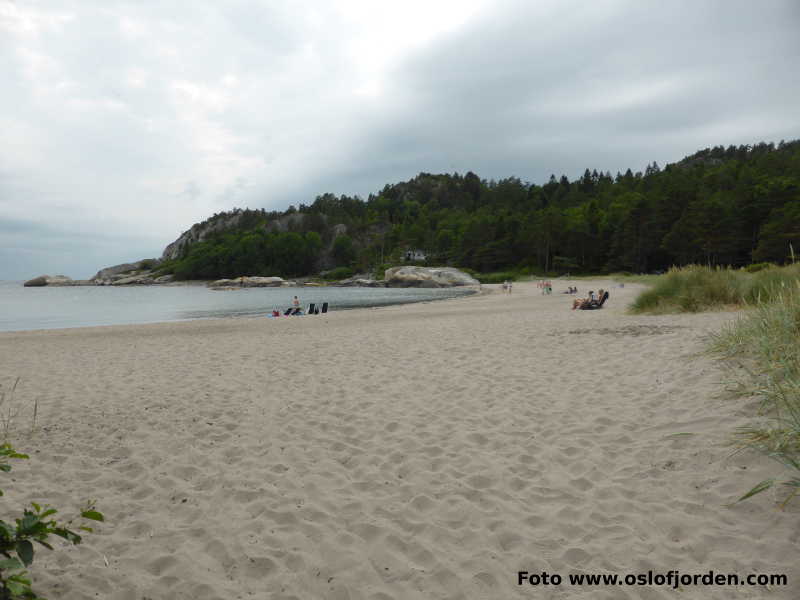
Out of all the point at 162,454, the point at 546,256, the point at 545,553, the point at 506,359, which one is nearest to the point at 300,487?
the point at 162,454

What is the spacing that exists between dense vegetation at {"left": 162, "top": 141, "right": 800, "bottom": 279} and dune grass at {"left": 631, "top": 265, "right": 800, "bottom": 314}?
118 feet

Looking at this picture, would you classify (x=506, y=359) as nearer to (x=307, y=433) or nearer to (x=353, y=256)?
(x=307, y=433)

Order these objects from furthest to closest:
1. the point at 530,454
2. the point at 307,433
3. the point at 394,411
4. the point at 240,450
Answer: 1. the point at 394,411
2. the point at 307,433
3. the point at 240,450
4. the point at 530,454

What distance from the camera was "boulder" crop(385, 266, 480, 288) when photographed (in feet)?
237

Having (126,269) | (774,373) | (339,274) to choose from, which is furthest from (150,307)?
(126,269)

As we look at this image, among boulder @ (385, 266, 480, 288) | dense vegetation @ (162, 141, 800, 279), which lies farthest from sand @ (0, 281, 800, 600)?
boulder @ (385, 266, 480, 288)

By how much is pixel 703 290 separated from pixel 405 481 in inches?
514

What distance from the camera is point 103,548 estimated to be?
301cm

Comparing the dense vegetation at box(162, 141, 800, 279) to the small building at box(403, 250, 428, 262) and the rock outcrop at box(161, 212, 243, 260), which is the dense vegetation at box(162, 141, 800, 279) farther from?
the rock outcrop at box(161, 212, 243, 260)

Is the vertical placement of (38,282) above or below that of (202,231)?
below

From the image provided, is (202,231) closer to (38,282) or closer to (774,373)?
(38,282)

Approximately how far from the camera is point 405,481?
13.1 ft

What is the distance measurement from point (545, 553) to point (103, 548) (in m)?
3.10

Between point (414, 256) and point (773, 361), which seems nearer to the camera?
point (773, 361)
